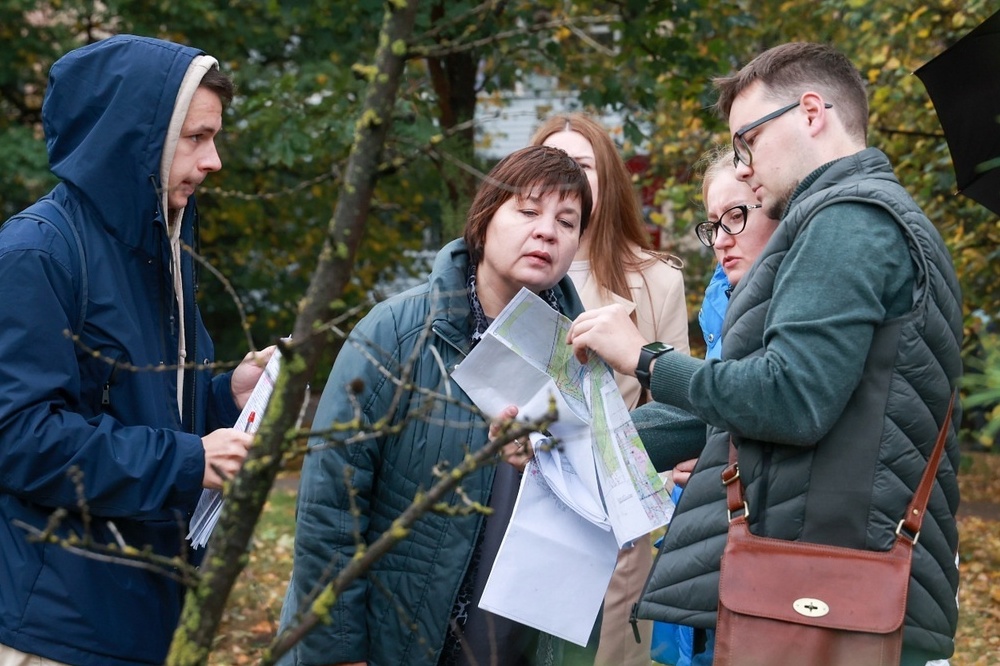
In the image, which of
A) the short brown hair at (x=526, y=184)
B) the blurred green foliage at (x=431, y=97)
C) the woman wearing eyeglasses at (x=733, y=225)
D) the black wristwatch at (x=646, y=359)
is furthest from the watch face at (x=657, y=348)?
the blurred green foliage at (x=431, y=97)

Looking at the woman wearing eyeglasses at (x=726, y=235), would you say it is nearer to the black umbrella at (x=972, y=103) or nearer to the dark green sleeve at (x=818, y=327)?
the black umbrella at (x=972, y=103)

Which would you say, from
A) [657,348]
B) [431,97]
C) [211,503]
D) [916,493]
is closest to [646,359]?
[657,348]

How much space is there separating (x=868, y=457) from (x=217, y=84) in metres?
1.69

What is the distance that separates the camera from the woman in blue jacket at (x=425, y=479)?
2754mm

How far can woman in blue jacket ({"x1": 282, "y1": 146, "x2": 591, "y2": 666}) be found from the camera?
275 centimetres

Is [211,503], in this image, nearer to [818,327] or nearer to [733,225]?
[818,327]

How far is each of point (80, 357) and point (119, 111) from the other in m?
0.55

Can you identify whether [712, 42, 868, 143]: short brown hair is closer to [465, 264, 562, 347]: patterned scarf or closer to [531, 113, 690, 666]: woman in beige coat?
[465, 264, 562, 347]: patterned scarf

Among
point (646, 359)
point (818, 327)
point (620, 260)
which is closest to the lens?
point (818, 327)

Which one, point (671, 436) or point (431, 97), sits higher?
point (431, 97)

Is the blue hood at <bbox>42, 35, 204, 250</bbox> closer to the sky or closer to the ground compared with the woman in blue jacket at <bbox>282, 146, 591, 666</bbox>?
closer to the sky

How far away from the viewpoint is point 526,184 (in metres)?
2.99

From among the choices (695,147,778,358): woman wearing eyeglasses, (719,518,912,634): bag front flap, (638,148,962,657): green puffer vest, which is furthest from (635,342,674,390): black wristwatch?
(695,147,778,358): woman wearing eyeglasses

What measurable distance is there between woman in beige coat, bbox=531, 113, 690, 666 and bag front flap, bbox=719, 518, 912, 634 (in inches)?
61.9
